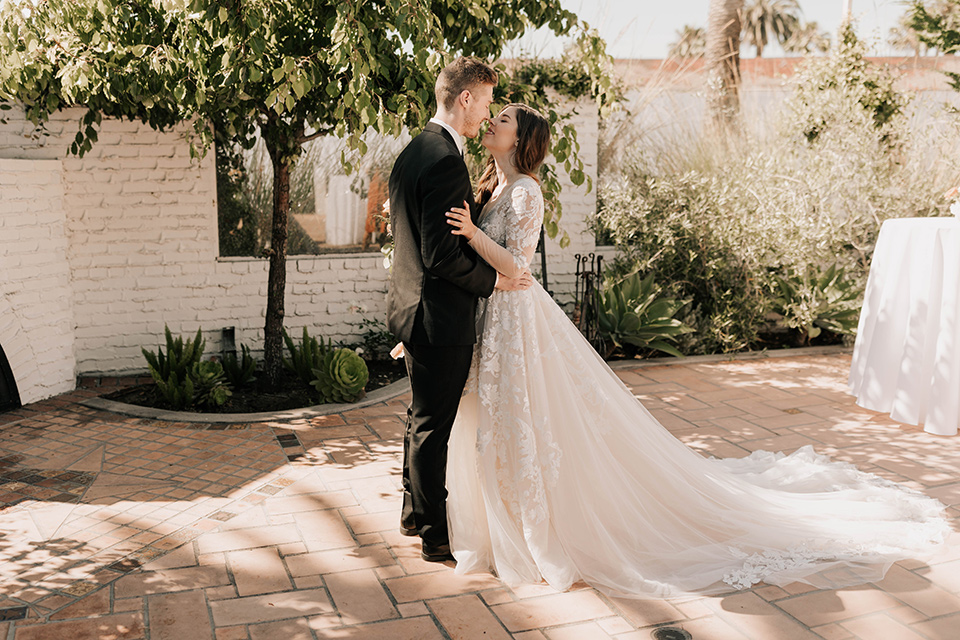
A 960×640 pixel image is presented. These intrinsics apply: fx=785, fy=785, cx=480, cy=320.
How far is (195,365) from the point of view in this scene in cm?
539

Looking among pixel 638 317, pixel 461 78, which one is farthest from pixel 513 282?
pixel 638 317

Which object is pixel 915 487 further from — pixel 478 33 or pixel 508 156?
pixel 478 33

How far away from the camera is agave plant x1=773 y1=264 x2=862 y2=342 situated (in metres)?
6.98

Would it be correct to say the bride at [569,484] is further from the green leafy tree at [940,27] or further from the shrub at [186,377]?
the green leafy tree at [940,27]

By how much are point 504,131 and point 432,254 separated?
2.02 ft

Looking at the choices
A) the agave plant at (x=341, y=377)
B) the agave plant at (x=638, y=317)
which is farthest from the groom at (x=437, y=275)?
the agave plant at (x=638, y=317)

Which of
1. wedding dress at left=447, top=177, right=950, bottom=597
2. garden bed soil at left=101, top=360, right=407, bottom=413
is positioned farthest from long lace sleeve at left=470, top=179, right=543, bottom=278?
garden bed soil at left=101, top=360, right=407, bottom=413

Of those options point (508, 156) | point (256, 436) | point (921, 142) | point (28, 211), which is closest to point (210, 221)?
point (28, 211)

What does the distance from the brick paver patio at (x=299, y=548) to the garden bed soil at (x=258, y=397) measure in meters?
0.33

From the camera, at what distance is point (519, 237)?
3.05m

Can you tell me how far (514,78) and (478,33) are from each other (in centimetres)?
234

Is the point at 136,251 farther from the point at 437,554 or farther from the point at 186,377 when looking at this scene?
the point at 437,554

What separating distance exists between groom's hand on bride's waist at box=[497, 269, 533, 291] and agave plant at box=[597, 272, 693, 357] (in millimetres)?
3666

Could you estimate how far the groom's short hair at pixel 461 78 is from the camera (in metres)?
2.94
